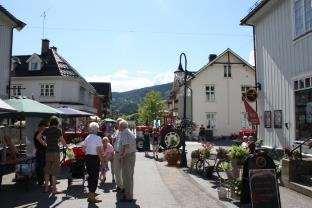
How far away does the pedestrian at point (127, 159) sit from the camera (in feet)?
37.7

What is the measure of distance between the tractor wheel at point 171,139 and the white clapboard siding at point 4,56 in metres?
8.66

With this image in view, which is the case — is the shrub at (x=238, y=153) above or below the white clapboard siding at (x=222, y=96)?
below

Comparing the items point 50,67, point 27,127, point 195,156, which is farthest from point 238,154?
point 50,67

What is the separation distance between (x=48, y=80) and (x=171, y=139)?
30.7 metres

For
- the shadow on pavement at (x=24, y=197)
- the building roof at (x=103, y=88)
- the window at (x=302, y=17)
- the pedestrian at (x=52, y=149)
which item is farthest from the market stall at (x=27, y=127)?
the building roof at (x=103, y=88)

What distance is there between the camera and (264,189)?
9.38 metres

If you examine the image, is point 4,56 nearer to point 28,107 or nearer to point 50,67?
point 28,107

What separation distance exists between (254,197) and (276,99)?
9.67 metres

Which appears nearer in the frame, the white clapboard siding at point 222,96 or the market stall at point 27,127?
the market stall at point 27,127

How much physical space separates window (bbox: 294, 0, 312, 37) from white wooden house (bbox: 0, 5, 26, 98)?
545 inches

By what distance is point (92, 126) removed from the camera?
1196cm

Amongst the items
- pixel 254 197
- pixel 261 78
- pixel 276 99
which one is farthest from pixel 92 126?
pixel 261 78

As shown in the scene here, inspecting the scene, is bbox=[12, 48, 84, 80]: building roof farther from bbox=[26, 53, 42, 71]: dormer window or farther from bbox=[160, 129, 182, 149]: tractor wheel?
bbox=[160, 129, 182, 149]: tractor wheel

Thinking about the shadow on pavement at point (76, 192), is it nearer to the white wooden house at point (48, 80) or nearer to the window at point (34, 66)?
the white wooden house at point (48, 80)
